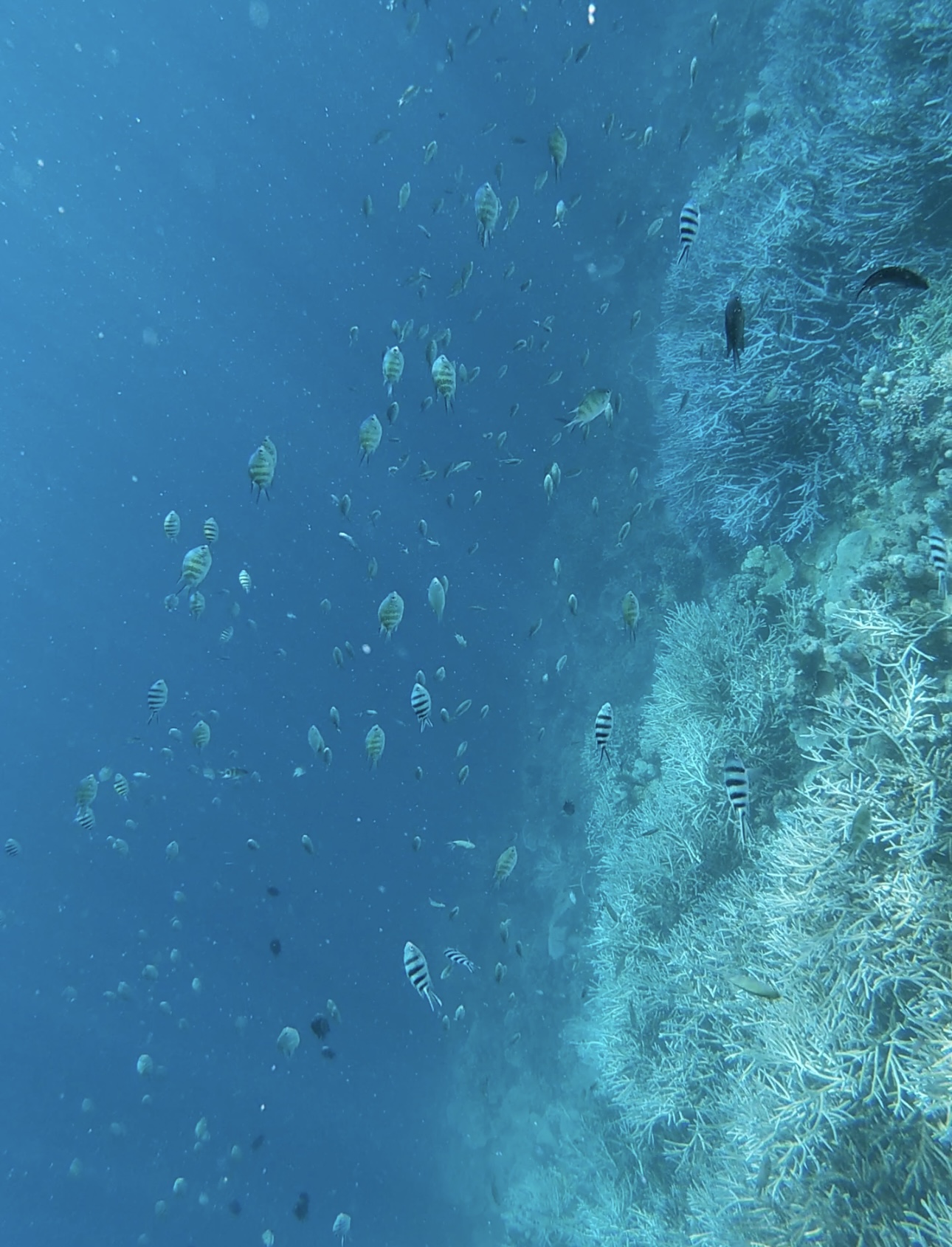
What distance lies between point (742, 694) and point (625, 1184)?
230 inches

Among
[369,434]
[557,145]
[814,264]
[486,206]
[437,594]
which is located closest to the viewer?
[486,206]

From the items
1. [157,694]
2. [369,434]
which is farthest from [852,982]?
[157,694]

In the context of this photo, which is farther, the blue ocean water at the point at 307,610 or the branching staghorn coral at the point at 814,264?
the blue ocean water at the point at 307,610

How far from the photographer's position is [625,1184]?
744 centimetres

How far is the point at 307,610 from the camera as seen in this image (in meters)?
43.0

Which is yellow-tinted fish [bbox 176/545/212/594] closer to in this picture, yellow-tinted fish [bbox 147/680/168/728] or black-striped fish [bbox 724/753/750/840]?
yellow-tinted fish [bbox 147/680/168/728]

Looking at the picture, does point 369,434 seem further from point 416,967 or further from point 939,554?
point 939,554

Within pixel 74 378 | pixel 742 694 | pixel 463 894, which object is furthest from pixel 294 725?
pixel 74 378

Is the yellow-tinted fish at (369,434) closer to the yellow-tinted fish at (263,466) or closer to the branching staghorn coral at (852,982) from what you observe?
the yellow-tinted fish at (263,466)

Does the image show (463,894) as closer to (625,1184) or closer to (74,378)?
(625,1184)

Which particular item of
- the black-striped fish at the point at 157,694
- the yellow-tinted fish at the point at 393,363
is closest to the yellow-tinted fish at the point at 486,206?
the yellow-tinted fish at the point at 393,363

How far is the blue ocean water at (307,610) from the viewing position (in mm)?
14344

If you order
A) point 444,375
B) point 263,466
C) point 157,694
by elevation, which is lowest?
point 157,694

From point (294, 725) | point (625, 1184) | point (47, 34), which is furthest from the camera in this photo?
point (47, 34)
